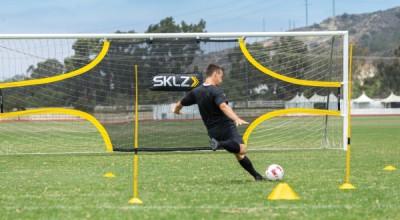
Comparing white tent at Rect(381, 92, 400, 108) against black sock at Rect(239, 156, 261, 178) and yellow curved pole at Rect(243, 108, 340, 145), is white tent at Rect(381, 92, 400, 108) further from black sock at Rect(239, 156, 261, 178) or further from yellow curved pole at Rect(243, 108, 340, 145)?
black sock at Rect(239, 156, 261, 178)

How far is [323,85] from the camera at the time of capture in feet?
68.7

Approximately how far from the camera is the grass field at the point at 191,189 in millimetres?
8414

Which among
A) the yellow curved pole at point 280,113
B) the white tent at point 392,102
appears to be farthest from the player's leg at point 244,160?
the white tent at point 392,102

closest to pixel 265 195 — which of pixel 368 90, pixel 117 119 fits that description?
pixel 117 119

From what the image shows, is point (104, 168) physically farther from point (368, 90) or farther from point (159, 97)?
point (368, 90)

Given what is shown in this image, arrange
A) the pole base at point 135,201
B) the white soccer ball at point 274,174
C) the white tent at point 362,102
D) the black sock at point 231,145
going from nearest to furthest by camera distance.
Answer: the pole base at point 135,201, the black sock at point 231,145, the white soccer ball at point 274,174, the white tent at point 362,102

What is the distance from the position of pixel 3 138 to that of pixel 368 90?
90.1m

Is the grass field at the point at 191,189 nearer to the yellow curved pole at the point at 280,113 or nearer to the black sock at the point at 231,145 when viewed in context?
the black sock at the point at 231,145

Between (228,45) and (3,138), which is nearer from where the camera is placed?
(228,45)

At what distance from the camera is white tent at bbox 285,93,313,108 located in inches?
845

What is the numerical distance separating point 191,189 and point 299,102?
1129 centimetres

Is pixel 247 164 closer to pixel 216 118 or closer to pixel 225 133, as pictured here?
pixel 225 133

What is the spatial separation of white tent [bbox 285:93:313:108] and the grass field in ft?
10.7

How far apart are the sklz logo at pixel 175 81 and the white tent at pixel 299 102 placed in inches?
132
